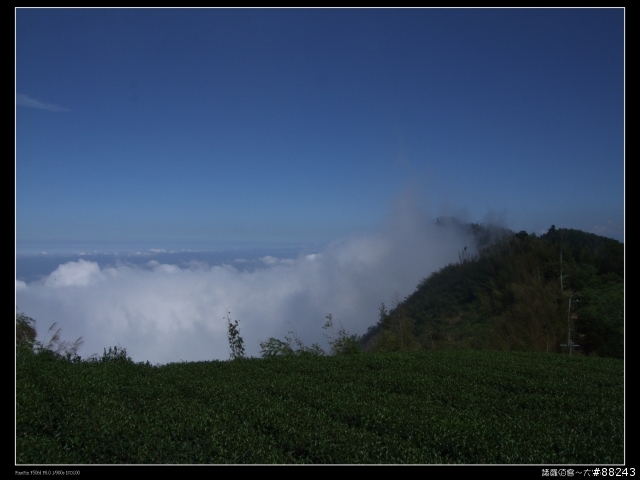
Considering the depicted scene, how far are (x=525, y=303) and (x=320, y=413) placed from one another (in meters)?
8.55

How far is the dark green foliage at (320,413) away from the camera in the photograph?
419cm

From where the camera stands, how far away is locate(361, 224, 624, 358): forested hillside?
11.4m

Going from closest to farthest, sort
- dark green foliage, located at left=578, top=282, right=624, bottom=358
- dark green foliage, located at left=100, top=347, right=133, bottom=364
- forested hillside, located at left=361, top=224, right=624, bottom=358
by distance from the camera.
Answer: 1. dark green foliage, located at left=100, top=347, right=133, bottom=364
2. dark green foliage, located at left=578, top=282, right=624, bottom=358
3. forested hillside, located at left=361, top=224, right=624, bottom=358

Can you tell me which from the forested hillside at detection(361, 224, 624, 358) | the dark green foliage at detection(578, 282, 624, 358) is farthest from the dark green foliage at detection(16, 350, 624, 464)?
the forested hillside at detection(361, 224, 624, 358)

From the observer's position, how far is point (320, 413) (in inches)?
205

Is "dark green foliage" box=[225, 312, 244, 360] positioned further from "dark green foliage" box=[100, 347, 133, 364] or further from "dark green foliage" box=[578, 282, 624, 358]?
"dark green foliage" box=[578, 282, 624, 358]

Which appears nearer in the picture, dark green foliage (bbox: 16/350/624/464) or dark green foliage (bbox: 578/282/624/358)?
dark green foliage (bbox: 16/350/624/464)

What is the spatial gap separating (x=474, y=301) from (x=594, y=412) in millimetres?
9743

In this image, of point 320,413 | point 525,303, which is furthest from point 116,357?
point 525,303

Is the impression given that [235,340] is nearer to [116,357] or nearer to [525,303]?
[116,357]

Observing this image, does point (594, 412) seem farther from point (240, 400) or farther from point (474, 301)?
Result: point (474, 301)

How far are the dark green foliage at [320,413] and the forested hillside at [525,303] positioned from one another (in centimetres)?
359

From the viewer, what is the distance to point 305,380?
693 centimetres

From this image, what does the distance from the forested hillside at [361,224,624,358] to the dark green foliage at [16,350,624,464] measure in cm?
359
